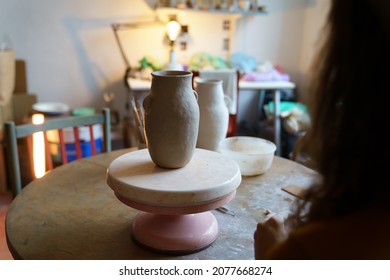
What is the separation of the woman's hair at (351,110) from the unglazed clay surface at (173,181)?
294mm

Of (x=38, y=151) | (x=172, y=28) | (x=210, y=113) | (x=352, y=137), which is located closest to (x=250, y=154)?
(x=210, y=113)

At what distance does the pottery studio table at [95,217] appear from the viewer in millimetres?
928

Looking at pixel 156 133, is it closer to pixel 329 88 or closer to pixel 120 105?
pixel 329 88

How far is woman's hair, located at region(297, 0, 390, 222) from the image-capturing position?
0.56 meters

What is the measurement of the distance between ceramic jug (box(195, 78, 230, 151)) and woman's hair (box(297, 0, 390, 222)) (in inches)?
27.7

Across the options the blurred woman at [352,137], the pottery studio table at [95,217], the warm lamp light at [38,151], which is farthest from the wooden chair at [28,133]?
the blurred woman at [352,137]

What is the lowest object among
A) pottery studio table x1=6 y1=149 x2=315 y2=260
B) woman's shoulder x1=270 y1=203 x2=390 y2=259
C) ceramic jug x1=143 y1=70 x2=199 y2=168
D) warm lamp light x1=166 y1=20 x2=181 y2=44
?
pottery studio table x1=6 y1=149 x2=315 y2=260

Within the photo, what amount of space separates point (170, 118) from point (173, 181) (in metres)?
0.15

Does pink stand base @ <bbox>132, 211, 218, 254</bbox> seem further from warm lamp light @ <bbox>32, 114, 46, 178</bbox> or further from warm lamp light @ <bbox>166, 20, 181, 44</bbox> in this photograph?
warm lamp light @ <bbox>166, 20, 181, 44</bbox>

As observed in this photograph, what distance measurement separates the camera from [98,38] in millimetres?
3186

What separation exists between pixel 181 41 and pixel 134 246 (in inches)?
103

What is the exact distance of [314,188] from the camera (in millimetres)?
673

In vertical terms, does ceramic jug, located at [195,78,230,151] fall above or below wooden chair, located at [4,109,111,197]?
above

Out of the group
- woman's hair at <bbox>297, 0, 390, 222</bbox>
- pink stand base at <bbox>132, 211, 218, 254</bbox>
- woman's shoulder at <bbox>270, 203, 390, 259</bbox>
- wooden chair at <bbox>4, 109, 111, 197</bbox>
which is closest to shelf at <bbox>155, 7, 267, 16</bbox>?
wooden chair at <bbox>4, 109, 111, 197</bbox>
